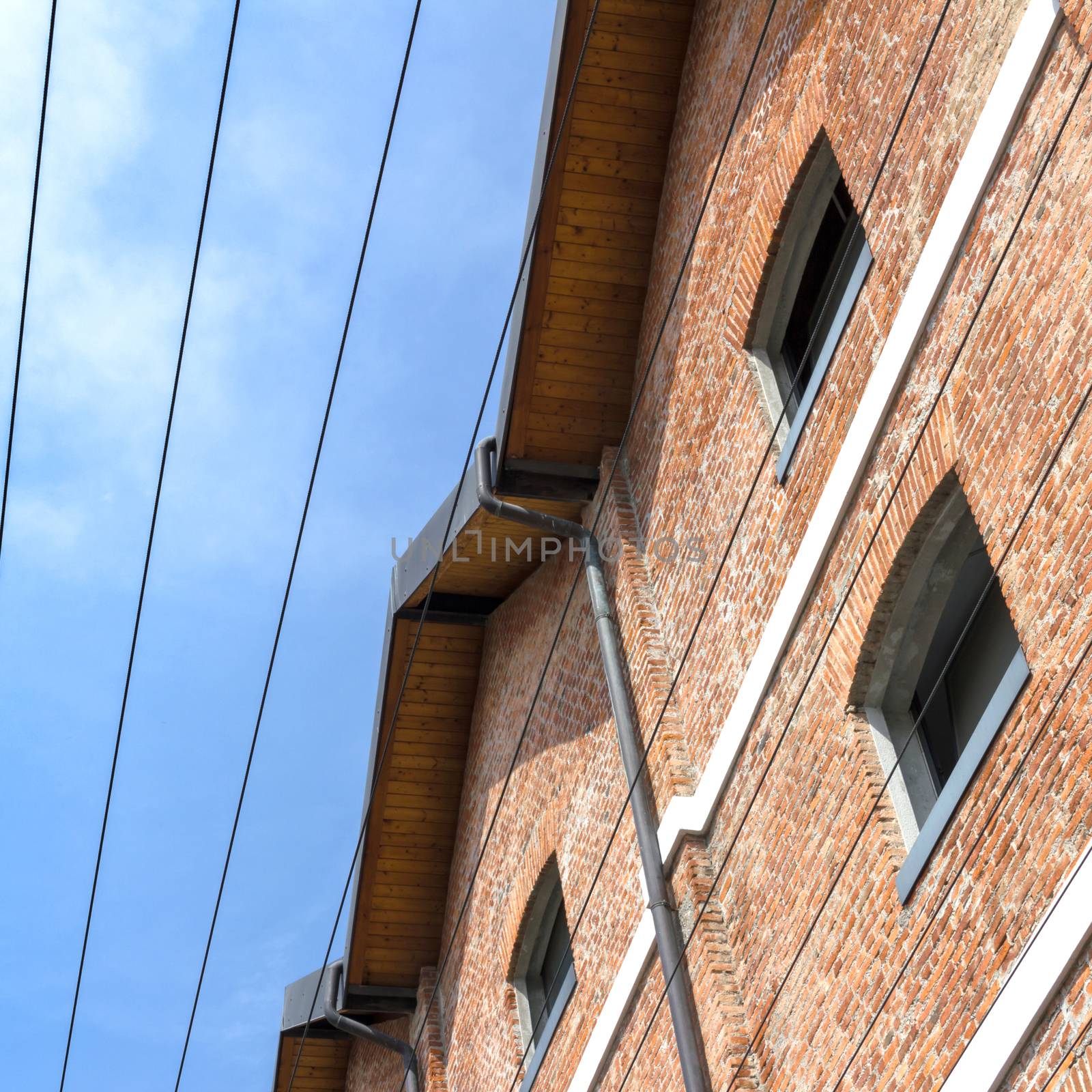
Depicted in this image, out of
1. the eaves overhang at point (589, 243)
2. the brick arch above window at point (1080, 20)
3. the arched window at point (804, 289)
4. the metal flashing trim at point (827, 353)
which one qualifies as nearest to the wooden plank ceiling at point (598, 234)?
the eaves overhang at point (589, 243)

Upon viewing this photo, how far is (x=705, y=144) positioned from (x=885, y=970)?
6.04 m

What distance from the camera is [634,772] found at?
8.59 meters

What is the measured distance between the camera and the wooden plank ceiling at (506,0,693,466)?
996 cm

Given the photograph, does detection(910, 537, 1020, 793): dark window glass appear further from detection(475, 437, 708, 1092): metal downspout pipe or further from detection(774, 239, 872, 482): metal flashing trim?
detection(475, 437, 708, 1092): metal downspout pipe

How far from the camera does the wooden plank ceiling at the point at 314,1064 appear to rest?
45.2 ft

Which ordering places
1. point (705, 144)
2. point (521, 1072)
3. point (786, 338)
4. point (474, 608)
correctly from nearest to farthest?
point (786, 338) → point (705, 144) → point (521, 1072) → point (474, 608)

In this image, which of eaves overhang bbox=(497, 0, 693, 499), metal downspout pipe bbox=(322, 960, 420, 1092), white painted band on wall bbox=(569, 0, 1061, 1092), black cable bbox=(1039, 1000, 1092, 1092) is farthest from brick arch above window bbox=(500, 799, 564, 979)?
black cable bbox=(1039, 1000, 1092, 1092)

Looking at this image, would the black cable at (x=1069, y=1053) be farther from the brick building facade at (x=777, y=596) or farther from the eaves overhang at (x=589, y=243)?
the eaves overhang at (x=589, y=243)

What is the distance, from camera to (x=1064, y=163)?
5633mm

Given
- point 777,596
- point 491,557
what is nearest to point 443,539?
point 491,557

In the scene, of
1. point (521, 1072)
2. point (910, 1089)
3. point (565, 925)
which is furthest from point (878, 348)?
point (521, 1072)

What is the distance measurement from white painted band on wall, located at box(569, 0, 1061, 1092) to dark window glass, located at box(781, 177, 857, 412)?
118 centimetres

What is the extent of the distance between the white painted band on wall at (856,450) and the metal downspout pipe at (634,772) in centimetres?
19

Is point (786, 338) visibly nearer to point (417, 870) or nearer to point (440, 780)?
point (440, 780)
